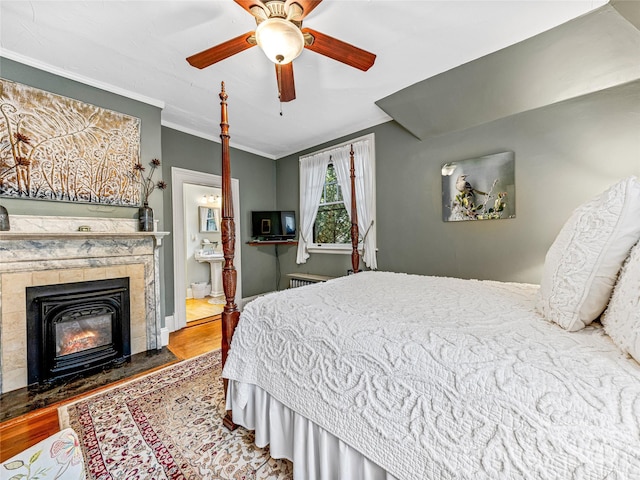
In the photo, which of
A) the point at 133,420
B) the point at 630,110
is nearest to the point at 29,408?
the point at 133,420

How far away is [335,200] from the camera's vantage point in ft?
12.4

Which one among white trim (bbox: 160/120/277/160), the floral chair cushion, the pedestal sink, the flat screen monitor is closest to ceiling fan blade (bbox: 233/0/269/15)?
the floral chair cushion

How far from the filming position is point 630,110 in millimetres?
1847

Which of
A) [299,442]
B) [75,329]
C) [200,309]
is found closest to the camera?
[299,442]

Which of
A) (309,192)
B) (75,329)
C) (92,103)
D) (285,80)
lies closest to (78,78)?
(92,103)

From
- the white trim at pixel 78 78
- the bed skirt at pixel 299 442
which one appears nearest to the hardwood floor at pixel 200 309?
the bed skirt at pixel 299 442

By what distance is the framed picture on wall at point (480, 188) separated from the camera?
232cm

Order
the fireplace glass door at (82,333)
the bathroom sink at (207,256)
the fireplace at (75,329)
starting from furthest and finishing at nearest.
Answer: the bathroom sink at (207,256) → the fireplace glass door at (82,333) → the fireplace at (75,329)

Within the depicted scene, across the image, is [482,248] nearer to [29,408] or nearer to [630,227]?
[630,227]

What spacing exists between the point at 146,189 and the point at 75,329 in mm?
1407

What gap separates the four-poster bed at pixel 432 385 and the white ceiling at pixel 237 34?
0.90 metres

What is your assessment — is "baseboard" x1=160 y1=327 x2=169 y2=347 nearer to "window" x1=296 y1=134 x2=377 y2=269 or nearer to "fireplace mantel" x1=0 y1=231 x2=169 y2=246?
"fireplace mantel" x1=0 y1=231 x2=169 y2=246

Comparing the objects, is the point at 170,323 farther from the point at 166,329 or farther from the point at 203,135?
the point at 203,135

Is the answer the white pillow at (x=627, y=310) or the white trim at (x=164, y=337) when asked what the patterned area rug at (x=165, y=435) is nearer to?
the white trim at (x=164, y=337)
